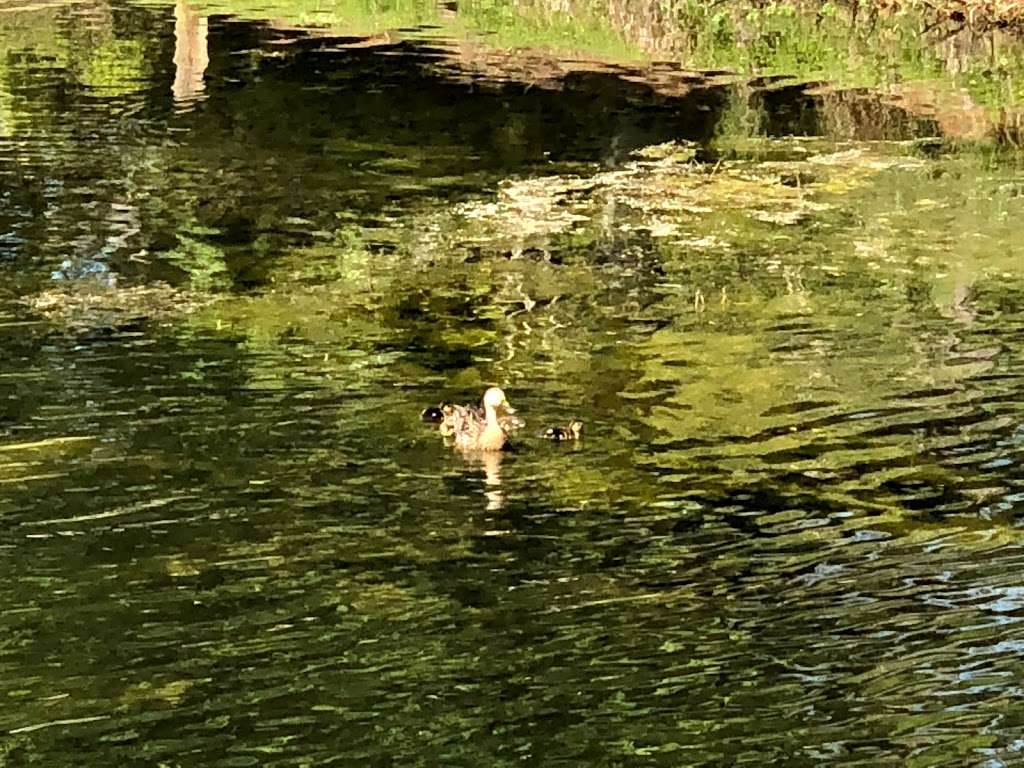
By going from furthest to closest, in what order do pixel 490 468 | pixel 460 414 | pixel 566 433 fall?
pixel 566 433, pixel 460 414, pixel 490 468

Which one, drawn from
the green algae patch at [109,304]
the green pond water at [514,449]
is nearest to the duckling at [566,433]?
the green pond water at [514,449]

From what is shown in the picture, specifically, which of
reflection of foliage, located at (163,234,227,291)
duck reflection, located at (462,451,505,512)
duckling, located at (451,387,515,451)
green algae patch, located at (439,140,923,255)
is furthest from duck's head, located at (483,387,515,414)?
green algae patch, located at (439,140,923,255)

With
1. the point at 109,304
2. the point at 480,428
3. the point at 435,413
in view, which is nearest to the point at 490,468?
the point at 480,428

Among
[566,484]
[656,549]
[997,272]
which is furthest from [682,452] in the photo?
[997,272]

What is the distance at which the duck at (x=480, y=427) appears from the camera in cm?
989

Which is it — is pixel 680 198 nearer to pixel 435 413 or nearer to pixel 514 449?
pixel 435 413

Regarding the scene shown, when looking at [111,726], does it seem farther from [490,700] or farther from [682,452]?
[682,452]

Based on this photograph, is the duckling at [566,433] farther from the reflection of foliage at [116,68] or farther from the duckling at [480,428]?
the reflection of foliage at [116,68]

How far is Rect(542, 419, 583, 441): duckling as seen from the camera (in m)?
10.3

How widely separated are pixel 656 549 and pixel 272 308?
17.6 ft

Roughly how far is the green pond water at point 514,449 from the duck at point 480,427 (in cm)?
9

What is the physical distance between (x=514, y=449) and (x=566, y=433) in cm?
32

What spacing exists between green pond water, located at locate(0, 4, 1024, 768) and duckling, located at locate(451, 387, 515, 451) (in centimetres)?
9

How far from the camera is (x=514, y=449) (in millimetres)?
10164
